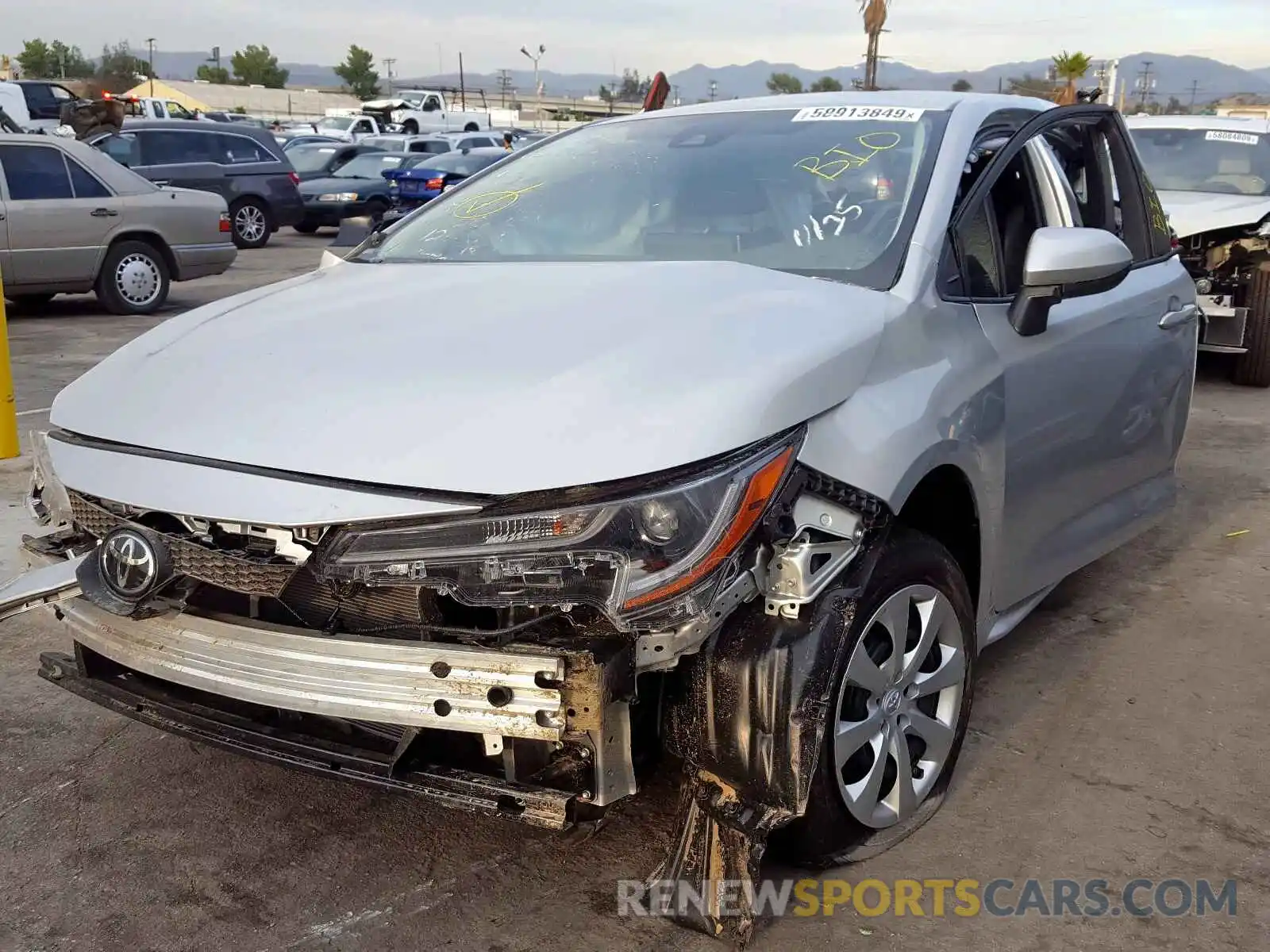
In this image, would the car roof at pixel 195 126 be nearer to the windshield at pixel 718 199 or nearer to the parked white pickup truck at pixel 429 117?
the windshield at pixel 718 199

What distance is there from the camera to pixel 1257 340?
886 cm

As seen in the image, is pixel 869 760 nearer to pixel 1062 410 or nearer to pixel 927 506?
pixel 927 506

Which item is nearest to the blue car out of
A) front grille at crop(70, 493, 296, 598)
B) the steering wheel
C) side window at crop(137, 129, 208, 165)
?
side window at crop(137, 129, 208, 165)

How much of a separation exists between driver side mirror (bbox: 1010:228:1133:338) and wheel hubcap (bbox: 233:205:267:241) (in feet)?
53.8

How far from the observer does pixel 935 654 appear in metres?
3.10

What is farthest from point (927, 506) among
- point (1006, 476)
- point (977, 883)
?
point (977, 883)

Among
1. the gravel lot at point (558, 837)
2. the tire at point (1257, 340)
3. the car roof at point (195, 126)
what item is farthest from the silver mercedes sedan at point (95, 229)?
the tire at point (1257, 340)

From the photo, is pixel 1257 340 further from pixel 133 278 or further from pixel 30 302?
pixel 30 302

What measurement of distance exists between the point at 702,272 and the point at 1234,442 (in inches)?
214

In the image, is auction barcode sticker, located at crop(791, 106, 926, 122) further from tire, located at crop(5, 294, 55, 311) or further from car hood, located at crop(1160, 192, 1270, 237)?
tire, located at crop(5, 294, 55, 311)

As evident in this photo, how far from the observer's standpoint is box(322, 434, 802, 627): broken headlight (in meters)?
2.32

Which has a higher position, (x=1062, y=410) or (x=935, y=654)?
(x=1062, y=410)

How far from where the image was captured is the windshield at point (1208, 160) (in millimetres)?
9805

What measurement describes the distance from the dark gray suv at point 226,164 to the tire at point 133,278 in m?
5.27
